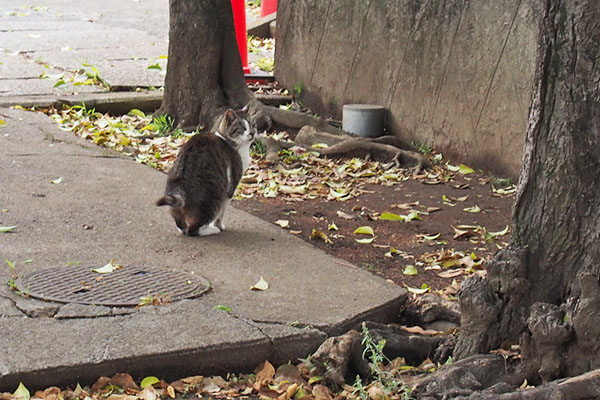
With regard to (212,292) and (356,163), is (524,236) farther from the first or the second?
(356,163)

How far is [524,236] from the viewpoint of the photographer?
13.4 ft

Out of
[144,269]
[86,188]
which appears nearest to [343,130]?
[86,188]

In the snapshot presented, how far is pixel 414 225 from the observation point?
6.86 meters

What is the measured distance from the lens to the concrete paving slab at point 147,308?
4145 mm

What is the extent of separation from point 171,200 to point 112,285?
1.03 meters

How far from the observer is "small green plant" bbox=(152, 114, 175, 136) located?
9312 mm

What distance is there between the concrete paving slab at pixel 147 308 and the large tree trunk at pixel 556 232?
2.90 ft

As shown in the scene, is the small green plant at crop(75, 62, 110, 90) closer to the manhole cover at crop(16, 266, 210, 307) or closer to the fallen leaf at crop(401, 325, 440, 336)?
the manhole cover at crop(16, 266, 210, 307)

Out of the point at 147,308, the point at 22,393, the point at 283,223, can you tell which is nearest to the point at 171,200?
the point at 283,223

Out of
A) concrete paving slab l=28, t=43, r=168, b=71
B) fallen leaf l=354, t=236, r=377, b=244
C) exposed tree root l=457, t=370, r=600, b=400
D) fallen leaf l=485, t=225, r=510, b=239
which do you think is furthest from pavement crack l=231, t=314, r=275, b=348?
concrete paving slab l=28, t=43, r=168, b=71

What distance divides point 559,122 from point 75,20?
43.0 ft

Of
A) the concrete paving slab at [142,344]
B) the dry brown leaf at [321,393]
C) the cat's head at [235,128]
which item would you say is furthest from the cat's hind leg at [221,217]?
the dry brown leaf at [321,393]

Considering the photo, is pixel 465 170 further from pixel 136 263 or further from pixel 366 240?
pixel 136 263

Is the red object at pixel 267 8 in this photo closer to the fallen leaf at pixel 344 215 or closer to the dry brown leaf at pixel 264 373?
the fallen leaf at pixel 344 215
